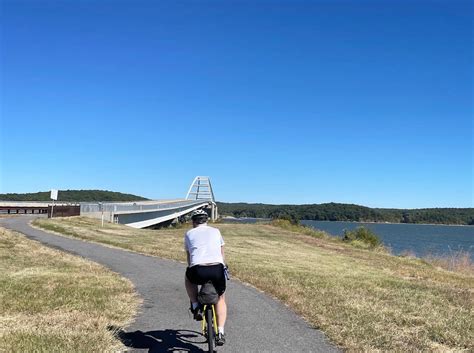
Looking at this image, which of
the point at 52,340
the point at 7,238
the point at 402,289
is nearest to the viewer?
the point at 52,340

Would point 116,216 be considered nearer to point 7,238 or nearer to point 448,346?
point 7,238

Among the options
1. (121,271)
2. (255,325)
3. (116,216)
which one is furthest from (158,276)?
(116,216)

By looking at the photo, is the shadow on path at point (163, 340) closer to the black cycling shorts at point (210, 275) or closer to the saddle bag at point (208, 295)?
the saddle bag at point (208, 295)

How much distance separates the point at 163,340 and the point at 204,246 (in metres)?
1.74

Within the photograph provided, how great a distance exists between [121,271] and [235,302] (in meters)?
5.31

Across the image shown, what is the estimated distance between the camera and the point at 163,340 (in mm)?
6969

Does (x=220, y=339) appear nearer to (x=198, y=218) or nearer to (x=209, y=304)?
(x=209, y=304)

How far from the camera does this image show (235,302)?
985 centimetres

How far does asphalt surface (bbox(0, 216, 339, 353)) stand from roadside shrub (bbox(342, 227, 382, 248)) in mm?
28639

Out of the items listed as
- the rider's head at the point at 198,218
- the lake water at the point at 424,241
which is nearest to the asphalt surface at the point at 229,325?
the rider's head at the point at 198,218

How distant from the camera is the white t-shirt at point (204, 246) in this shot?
6.19 meters

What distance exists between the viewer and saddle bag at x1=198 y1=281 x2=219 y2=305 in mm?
6055

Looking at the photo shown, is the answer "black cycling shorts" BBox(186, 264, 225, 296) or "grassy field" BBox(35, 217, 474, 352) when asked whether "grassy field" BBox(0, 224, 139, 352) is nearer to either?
"black cycling shorts" BBox(186, 264, 225, 296)

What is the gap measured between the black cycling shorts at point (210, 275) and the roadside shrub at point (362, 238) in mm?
33115
